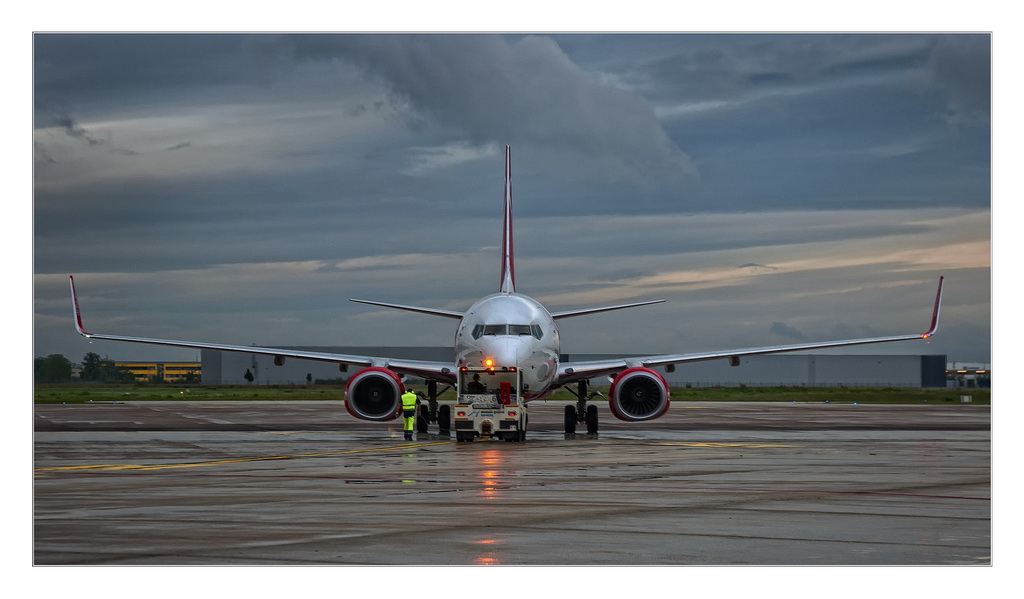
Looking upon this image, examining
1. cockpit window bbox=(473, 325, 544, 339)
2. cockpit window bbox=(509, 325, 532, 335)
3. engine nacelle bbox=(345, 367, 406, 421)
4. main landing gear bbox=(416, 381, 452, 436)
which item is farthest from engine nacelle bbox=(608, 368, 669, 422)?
engine nacelle bbox=(345, 367, 406, 421)

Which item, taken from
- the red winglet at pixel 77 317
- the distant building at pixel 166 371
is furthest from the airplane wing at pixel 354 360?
the distant building at pixel 166 371

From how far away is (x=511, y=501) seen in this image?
51.1ft

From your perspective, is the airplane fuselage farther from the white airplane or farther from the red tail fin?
the red tail fin

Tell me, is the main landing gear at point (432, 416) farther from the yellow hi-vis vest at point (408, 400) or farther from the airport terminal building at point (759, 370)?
the airport terminal building at point (759, 370)

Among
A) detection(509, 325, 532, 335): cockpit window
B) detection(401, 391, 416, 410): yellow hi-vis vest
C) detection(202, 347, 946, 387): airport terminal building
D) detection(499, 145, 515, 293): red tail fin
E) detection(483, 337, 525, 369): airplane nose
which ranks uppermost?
detection(499, 145, 515, 293): red tail fin

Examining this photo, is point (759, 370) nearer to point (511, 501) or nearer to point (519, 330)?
point (519, 330)

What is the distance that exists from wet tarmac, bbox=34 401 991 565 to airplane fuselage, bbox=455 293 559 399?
6.40ft

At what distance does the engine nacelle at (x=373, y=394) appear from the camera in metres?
31.9

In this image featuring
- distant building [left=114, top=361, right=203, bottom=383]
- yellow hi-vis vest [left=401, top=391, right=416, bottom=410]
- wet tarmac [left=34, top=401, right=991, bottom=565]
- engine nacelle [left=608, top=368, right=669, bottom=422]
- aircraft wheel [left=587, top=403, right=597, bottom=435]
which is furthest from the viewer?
distant building [left=114, top=361, right=203, bottom=383]

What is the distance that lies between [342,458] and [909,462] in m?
11.0

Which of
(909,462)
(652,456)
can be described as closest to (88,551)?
(652,456)

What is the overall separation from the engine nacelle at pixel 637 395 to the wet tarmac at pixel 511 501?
5.71 ft

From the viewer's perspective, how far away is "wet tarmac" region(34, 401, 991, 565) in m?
11.4
